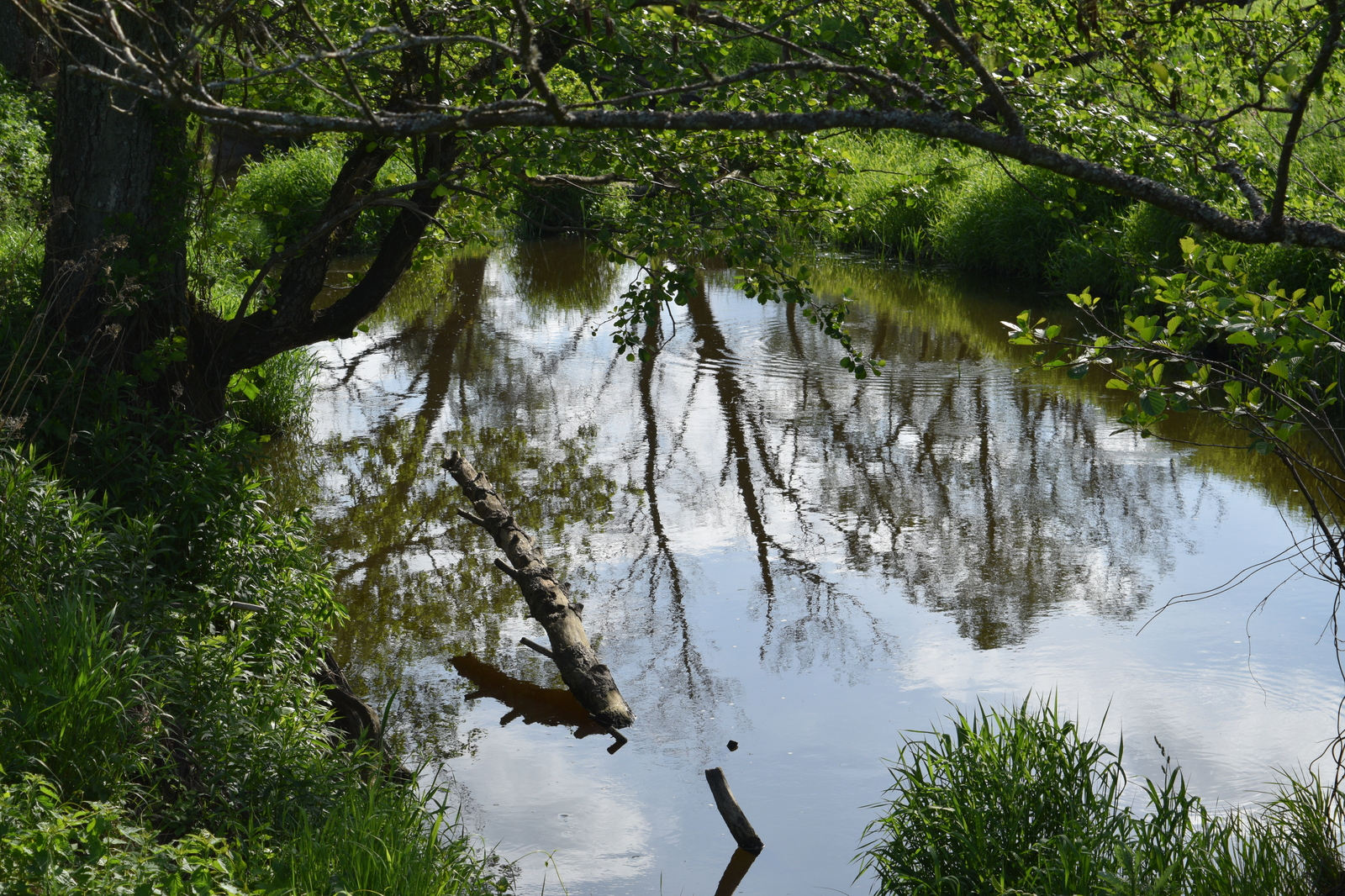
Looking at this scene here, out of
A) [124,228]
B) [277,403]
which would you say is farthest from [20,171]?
[124,228]

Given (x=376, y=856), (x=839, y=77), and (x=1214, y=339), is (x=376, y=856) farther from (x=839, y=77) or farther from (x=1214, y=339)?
(x=839, y=77)

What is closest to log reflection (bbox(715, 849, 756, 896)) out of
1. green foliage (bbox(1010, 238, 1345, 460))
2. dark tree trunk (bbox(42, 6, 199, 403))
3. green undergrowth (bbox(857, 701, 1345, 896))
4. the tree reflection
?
green undergrowth (bbox(857, 701, 1345, 896))

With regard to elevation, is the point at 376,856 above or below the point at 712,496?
below

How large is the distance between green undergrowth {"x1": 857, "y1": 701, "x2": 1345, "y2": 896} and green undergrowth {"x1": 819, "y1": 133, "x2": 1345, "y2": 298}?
5.22 m

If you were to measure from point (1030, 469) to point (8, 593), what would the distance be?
6424 millimetres

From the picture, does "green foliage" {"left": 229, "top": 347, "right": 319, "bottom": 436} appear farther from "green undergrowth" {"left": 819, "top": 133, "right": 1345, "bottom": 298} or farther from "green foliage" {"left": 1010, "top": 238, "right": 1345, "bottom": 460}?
"green foliage" {"left": 1010, "top": 238, "right": 1345, "bottom": 460}

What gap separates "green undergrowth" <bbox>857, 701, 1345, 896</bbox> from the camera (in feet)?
10.9

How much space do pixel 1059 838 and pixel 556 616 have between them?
102 inches

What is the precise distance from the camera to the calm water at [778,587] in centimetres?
455

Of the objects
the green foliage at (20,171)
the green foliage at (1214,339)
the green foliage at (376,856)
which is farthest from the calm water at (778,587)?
the green foliage at (20,171)

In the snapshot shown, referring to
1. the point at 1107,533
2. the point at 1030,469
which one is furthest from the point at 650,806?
the point at 1030,469

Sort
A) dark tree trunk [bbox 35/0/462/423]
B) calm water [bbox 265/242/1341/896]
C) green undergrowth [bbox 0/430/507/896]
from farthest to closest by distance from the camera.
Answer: dark tree trunk [bbox 35/0/462/423], calm water [bbox 265/242/1341/896], green undergrowth [bbox 0/430/507/896]

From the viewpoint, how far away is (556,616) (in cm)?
530

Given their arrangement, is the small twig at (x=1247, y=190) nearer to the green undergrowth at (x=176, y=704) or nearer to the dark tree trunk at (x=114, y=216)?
the green undergrowth at (x=176, y=704)
